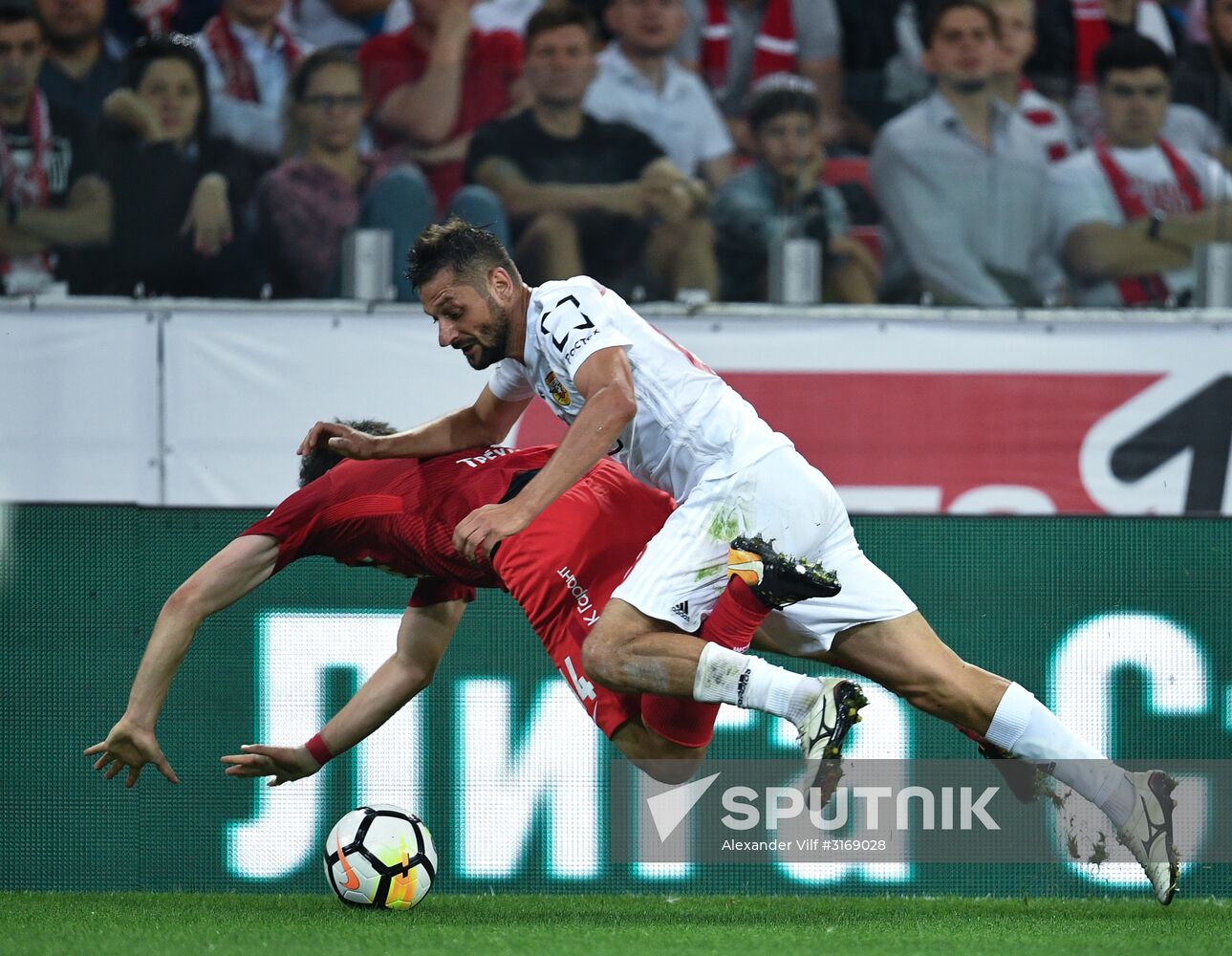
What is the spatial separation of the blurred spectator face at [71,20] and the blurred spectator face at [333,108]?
982 mm

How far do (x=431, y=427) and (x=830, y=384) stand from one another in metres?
2.40

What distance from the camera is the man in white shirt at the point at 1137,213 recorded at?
7.01 meters

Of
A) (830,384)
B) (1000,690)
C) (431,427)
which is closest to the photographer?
(1000,690)

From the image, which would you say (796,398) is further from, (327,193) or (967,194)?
(327,193)

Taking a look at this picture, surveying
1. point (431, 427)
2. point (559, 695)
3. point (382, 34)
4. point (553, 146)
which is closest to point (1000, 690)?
point (559, 695)

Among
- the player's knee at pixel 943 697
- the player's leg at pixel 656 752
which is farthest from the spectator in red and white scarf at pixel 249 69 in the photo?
the player's knee at pixel 943 697

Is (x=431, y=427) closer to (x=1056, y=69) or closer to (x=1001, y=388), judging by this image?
(x=1001, y=388)

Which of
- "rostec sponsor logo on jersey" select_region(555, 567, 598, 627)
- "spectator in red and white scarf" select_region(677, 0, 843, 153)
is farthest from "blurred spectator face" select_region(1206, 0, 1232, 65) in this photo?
"rostec sponsor logo on jersey" select_region(555, 567, 598, 627)

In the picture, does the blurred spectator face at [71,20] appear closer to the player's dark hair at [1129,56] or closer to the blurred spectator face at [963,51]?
the blurred spectator face at [963,51]

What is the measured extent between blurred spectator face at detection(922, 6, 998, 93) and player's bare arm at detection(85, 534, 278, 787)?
12.8 ft

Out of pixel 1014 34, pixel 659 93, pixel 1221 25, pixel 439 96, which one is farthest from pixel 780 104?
pixel 1221 25

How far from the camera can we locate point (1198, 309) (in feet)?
22.8

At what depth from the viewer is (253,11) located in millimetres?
7086

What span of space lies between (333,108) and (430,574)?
9.41 ft
